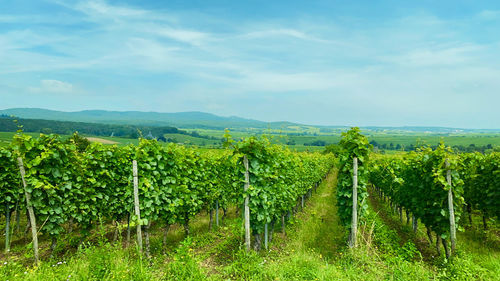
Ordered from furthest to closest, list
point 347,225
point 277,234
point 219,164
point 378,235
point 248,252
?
point 219,164
point 277,234
point 378,235
point 347,225
point 248,252

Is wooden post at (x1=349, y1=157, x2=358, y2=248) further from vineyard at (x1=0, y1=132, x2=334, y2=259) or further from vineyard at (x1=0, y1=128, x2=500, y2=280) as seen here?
vineyard at (x1=0, y1=132, x2=334, y2=259)

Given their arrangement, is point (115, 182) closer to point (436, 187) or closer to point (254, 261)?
point (254, 261)

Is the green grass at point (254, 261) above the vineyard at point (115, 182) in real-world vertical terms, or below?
below

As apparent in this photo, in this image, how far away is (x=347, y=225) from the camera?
A: 7.93 meters

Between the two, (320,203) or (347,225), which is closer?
(347,225)

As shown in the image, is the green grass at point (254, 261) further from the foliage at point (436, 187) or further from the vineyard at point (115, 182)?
the foliage at point (436, 187)

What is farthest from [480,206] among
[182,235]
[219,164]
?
[182,235]

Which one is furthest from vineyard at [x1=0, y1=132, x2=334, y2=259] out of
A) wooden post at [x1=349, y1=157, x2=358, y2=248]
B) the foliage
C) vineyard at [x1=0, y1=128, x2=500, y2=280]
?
the foliage

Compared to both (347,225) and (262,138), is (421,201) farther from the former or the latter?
(262,138)

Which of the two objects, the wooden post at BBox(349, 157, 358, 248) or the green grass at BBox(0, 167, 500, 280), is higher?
the wooden post at BBox(349, 157, 358, 248)

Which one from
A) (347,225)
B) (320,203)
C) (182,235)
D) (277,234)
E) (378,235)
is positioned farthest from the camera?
(320,203)

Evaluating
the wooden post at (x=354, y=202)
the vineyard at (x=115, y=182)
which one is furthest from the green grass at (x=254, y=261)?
the vineyard at (x=115, y=182)

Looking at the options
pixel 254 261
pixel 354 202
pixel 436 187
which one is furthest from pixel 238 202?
pixel 436 187

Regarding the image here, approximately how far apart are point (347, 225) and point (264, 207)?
9.19ft
